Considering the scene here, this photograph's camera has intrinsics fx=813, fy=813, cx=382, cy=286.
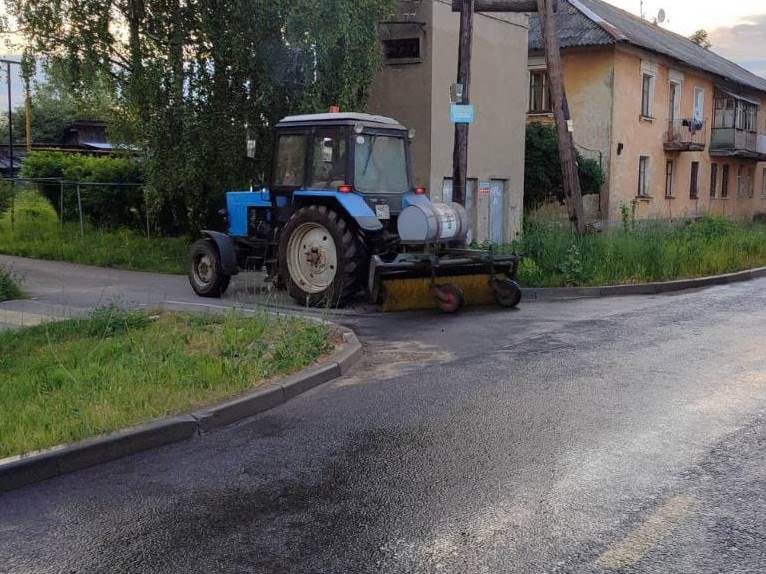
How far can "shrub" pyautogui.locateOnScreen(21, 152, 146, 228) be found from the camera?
2041 centimetres

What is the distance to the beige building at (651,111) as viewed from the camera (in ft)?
98.9

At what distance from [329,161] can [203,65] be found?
6.31 m

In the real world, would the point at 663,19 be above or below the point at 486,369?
above

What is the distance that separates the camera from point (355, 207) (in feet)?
36.7

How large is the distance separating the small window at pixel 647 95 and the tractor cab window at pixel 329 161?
24.1 m

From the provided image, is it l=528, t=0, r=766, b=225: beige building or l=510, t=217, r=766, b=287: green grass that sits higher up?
l=528, t=0, r=766, b=225: beige building

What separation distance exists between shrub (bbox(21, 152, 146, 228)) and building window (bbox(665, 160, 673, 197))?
79.8 ft

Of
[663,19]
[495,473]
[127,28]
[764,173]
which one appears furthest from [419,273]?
[764,173]

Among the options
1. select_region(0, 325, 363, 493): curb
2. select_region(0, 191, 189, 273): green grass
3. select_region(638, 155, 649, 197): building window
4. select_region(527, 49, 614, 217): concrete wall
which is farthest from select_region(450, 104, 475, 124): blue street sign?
select_region(638, 155, 649, 197): building window

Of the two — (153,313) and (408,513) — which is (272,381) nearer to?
(408,513)

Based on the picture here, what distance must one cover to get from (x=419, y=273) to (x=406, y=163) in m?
1.93

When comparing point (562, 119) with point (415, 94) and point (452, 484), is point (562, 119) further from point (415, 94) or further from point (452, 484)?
point (452, 484)

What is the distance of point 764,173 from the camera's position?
4853 centimetres

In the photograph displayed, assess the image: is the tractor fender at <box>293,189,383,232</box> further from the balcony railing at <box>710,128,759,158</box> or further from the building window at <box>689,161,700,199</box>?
the balcony railing at <box>710,128,759,158</box>
